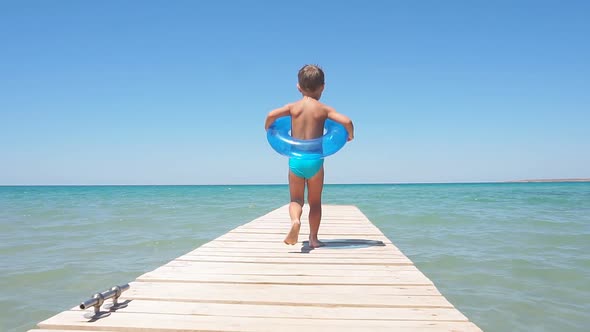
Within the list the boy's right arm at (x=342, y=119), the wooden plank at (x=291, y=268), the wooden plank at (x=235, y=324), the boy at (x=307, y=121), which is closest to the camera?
the wooden plank at (x=235, y=324)

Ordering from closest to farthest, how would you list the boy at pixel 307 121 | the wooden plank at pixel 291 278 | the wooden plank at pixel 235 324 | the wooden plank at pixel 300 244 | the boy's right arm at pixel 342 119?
1. the wooden plank at pixel 235 324
2. the wooden plank at pixel 291 278
3. the boy's right arm at pixel 342 119
4. the boy at pixel 307 121
5. the wooden plank at pixel 300 244

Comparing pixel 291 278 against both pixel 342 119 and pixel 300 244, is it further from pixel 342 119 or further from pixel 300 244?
pixel 342 119

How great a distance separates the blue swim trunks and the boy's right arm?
1.24 feet

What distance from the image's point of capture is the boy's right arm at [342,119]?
334cm

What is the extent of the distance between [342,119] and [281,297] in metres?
1.83

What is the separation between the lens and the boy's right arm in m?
3.34

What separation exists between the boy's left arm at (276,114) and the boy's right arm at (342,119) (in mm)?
379

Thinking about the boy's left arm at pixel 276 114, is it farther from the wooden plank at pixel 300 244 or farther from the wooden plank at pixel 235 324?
the wooden plank at pixel 235 324

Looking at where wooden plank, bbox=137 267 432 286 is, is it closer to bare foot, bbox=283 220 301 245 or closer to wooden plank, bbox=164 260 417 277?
wooden plank, bbox=164 260 417 277

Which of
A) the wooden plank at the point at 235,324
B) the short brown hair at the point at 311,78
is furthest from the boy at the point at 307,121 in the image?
the wooden plank at the point at 235,324

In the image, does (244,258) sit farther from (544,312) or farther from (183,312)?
(544,312)

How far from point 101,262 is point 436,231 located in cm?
643

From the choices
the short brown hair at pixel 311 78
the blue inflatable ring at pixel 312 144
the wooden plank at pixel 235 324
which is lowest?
the wooden plank at pixel 235 324

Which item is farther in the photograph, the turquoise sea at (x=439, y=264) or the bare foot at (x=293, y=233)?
the turquoise sea at (x=439, y=264)
